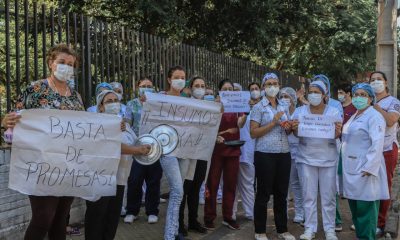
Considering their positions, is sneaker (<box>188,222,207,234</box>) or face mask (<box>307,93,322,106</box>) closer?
face mask (<box>307,93,322,106</box>)

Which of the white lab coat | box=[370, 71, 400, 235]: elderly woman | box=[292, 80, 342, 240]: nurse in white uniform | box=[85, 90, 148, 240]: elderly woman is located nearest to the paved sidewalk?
box=[292, 80, 342, 240]: nurse in white uniform

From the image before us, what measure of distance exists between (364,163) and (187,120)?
1987 millimetres

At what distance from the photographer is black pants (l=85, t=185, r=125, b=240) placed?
174 inches

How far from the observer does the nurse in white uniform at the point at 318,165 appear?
19.6 feet

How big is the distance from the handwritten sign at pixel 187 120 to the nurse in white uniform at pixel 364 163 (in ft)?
5.05

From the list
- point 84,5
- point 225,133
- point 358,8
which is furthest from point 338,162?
point 358,8

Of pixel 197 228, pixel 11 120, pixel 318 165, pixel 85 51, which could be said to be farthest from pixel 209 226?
pixel 11 120

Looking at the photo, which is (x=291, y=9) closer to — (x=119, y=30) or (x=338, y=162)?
(x=119, y=30)

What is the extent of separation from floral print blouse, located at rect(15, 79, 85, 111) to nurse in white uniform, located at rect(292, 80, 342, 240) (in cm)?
292

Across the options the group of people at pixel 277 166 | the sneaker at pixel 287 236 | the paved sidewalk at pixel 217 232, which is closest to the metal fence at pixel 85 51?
the group of people at pixel 277 166

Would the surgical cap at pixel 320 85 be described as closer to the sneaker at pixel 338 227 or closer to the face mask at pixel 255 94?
the face mask at pixel 255 94

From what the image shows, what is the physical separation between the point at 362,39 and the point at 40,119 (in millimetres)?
20454

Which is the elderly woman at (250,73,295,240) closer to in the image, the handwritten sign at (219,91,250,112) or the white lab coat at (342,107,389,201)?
the handwritten sign at (219,91,250,112)

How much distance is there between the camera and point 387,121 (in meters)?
6.04
